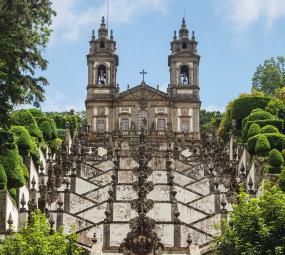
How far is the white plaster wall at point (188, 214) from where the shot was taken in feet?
106

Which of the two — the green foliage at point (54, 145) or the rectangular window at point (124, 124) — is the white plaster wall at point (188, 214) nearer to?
the green foliage at point (54, 145)

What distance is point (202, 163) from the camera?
43000 mm

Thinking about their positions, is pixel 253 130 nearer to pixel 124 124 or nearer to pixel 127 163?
pixel 127 163

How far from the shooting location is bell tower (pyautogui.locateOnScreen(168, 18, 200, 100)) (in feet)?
212

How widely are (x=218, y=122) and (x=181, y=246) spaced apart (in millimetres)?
30530

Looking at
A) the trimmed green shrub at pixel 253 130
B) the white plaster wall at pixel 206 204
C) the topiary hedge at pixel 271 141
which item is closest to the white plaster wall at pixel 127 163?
the topiary hedge at pixel 271 141

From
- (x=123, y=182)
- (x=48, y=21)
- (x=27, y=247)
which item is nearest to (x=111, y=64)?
(x=123, y=182)

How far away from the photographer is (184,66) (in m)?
65.9

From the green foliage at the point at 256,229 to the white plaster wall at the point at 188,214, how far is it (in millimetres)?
11580

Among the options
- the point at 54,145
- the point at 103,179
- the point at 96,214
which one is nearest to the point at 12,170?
the point at 96,214

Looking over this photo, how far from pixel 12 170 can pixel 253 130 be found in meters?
16.2

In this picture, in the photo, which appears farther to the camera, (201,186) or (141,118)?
(141,118)

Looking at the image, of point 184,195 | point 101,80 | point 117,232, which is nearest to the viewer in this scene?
point 117,232

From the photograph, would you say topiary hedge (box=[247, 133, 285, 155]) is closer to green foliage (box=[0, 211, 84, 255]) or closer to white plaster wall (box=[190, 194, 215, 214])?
white plaster wall (box=[190, 194, 215, 214])
